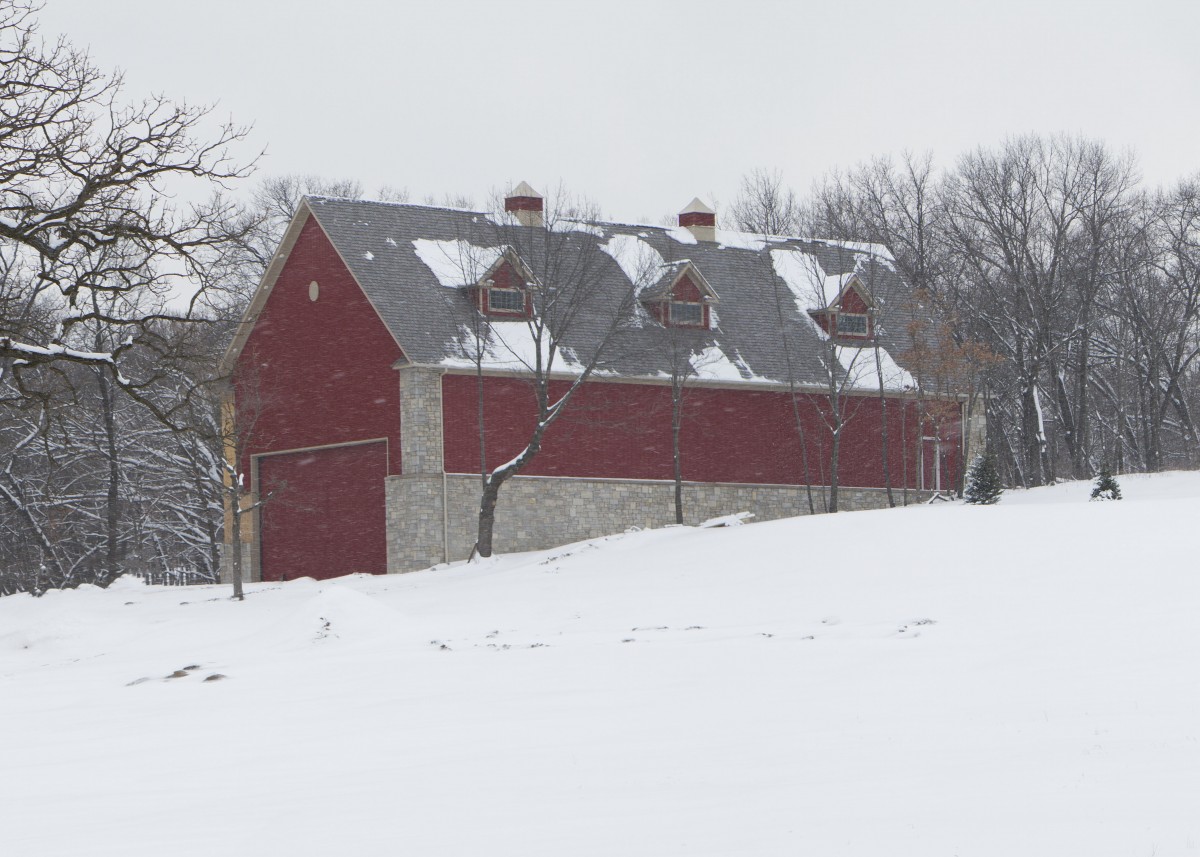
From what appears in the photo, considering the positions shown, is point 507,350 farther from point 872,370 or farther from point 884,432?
point 872,370

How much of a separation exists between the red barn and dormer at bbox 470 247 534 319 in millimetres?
59

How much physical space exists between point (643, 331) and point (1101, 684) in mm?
24904

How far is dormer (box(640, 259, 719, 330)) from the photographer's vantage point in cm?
3778

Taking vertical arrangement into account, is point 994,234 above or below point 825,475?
above

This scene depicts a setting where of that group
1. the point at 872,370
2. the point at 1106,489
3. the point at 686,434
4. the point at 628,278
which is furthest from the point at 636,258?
the point at 1106,489

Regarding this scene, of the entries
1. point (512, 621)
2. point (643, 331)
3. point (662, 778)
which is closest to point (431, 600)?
point (512, 621)

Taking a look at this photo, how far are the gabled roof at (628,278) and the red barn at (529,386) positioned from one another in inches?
2.8

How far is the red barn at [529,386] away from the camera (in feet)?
113

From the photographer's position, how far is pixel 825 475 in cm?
3947

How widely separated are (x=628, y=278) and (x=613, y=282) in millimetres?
461

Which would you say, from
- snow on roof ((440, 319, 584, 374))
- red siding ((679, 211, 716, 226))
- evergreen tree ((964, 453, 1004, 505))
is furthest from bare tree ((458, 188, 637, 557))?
evergreen tree ((964, 453, 1004, 505))

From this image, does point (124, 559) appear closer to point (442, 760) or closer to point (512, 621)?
point (512, 621)

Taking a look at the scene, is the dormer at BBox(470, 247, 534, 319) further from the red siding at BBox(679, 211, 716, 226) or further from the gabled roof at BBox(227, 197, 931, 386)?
the red siding at BBox(679, 211, 716, 226)

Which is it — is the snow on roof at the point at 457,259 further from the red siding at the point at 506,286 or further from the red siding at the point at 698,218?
the red siding at the point at 698,218
